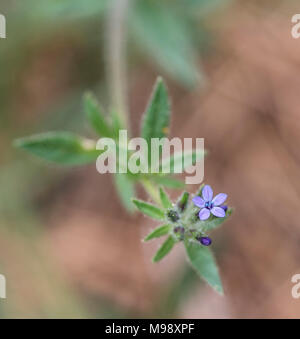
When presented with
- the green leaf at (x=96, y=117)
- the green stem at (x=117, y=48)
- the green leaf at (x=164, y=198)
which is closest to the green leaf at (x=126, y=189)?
the green leaf at (x=96, y=117)

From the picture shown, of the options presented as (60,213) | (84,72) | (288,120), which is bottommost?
(60,213)

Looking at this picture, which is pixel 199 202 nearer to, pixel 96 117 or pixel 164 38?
pixel 96 117

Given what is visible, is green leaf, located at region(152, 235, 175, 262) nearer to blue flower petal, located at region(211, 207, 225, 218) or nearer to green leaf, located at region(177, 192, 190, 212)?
green leaf, located at region(177, 192, 190, 212)

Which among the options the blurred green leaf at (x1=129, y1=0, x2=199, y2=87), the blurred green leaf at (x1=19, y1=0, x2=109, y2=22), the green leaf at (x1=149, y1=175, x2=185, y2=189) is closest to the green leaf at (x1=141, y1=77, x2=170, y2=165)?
the green leaf at (x1=149, y1=175, x2=185, y2=189)

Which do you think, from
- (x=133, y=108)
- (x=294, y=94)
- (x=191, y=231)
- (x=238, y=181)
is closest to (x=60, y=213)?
(x=133, y=108)

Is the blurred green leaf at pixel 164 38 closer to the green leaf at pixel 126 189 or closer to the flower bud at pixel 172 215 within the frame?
the green leaf at pixel 126 189

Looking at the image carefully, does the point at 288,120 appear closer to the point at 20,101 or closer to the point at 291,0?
the point at 291,0

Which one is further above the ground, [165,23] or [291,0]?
[291,0]

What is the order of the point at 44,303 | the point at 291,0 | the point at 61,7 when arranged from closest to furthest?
the point at 61,7, the point at 44,303, the point at 291,0
